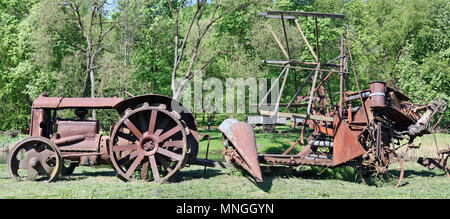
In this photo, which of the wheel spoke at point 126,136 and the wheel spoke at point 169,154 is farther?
the wheel spoke at point 126,136

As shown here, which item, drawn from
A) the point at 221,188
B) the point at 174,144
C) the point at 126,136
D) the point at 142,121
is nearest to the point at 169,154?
the point at 174,144

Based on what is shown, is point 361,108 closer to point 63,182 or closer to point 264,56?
point 63,182

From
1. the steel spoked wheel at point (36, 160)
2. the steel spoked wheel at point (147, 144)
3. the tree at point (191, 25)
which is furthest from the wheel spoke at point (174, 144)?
the tree at point (191, 25)

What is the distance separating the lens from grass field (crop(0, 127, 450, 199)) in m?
7.62

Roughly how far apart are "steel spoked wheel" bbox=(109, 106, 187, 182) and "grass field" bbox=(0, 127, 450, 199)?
1.36 ft

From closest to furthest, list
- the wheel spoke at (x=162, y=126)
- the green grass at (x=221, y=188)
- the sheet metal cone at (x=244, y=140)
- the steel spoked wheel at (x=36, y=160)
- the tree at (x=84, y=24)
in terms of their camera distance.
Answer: the green grass at (x=221, y=188) < the sheet metal cone at (x=244, y=140) < the steel spoked wheel at (x=36, y=160) < the wheel spoke at (x=162, y=126) < the tree at (x=84, y=24)

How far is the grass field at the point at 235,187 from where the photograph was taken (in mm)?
7617

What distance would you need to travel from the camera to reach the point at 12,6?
30.1m

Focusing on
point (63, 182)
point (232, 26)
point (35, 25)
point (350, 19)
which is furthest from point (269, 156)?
point (350, 19)

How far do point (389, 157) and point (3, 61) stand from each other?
28.6m

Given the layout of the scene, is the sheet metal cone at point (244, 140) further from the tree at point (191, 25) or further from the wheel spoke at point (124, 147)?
the tree at point (191, 25)

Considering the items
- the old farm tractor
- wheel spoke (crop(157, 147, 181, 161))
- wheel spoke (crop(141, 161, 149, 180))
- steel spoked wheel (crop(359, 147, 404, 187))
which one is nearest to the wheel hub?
wheel spoke (crop(157, 147, 181, 161))

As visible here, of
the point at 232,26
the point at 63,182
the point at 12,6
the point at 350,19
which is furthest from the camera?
the point at 350,19

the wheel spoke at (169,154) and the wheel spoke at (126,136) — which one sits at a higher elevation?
→ the wheel spoke at (126,136)
